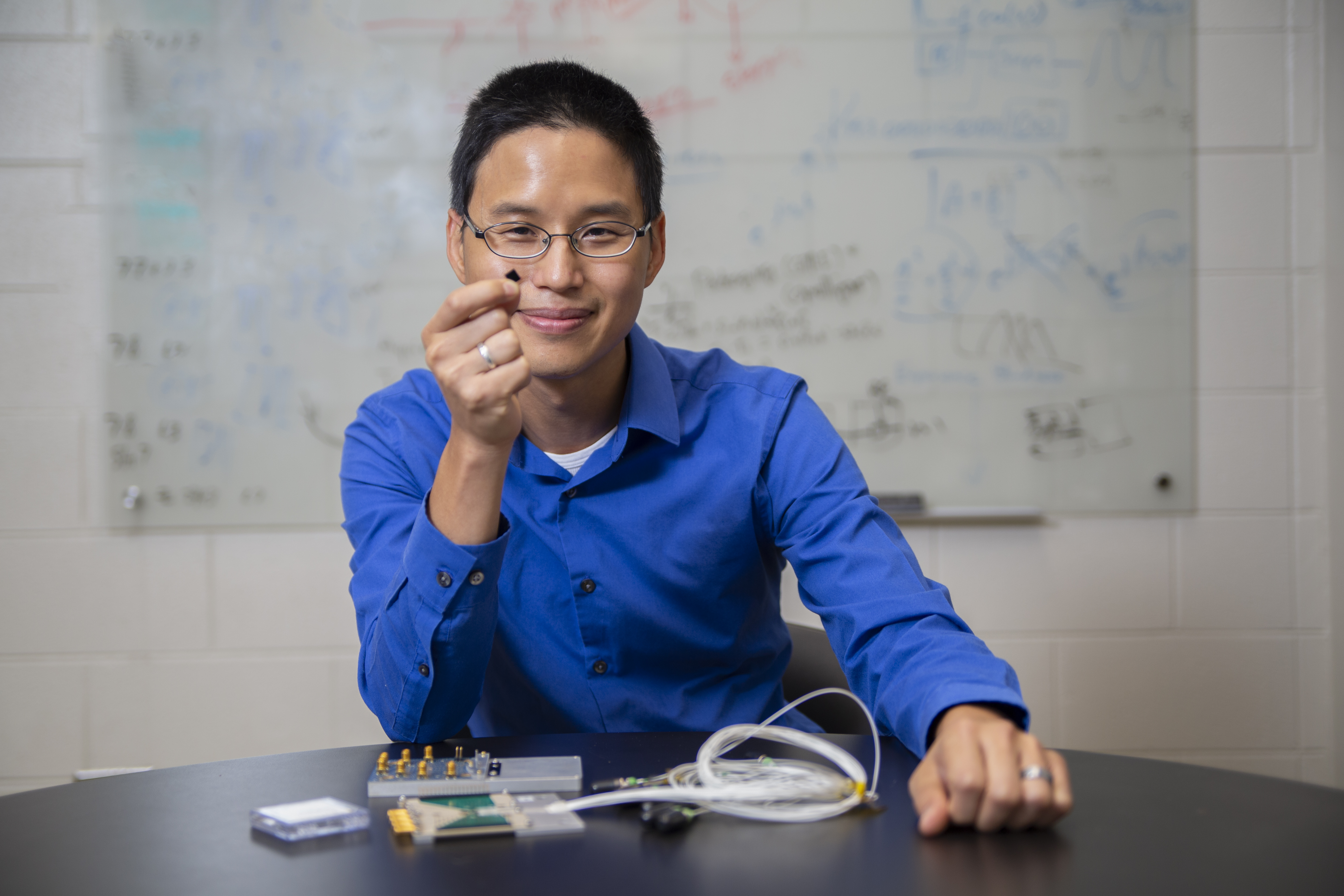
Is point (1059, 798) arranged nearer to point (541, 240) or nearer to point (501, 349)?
point (501, 349)

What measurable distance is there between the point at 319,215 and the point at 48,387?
0.74 m

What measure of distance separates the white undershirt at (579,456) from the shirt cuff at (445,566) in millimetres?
340

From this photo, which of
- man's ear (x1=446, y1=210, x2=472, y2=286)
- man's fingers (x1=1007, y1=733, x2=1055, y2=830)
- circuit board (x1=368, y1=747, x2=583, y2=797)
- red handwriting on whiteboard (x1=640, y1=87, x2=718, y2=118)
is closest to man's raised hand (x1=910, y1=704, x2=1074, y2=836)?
man's fingers (x1=1007, y1=733, x2=1055, y2=830)

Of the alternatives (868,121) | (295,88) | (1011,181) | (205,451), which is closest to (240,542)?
(205,451)

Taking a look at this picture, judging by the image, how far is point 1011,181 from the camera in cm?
232

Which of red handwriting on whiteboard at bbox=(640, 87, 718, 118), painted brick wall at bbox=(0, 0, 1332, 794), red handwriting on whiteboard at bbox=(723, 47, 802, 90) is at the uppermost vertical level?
red handwriting on whiteboard at bbox=(723, 47, 802, 90)

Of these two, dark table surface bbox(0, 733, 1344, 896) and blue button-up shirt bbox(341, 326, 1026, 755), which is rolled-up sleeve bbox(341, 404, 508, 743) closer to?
blue button-up shirt bbox(341, 326, 1026, 755)

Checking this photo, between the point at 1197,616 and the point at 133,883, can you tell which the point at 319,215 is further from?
the point at 1197,616

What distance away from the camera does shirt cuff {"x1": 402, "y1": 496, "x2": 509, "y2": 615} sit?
36.6 inches

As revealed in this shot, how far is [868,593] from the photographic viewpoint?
1.04 meters

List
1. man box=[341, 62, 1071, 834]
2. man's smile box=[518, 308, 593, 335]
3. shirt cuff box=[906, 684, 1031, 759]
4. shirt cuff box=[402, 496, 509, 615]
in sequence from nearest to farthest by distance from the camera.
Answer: shirt cuff box=[906, 684, 1031, 759]
shirt cuff box=[402, 496, 509, 615]
man box=[341, 62, 1071, 834]
man's smile box=[518, 308, 593, 335]

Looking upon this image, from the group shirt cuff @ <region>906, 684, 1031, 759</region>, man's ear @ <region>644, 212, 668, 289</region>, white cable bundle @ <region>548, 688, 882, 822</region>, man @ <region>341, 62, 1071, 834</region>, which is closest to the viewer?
white cable bundle @ <region>548, 688, 882, 822</region>

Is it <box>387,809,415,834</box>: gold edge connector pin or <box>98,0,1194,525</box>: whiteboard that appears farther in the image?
<box>98,0,1194,525</box>: whiteboard

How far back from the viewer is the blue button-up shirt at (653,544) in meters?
1.13
